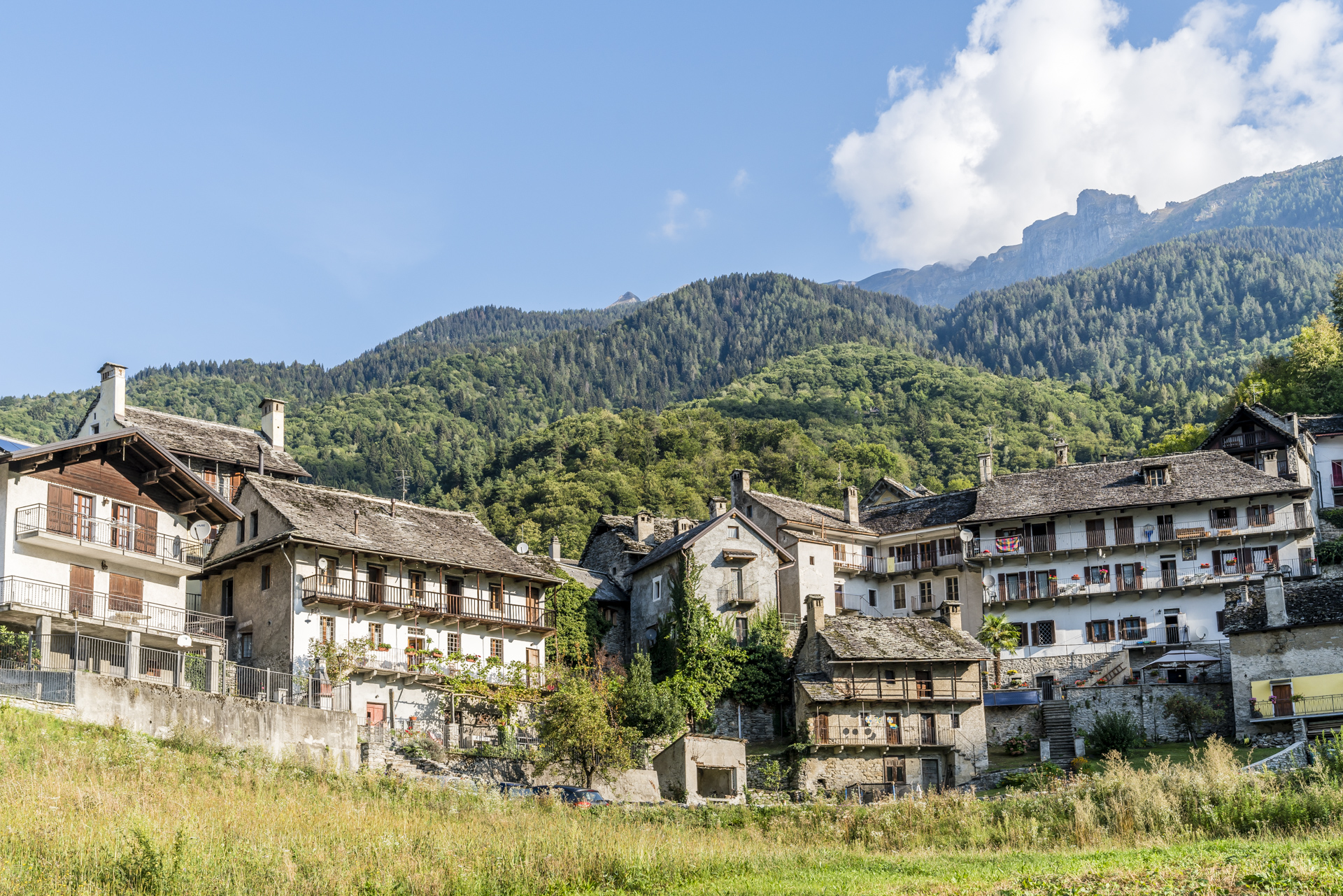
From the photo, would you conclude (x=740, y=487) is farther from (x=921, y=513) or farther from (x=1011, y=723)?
(x=1011, y=723)

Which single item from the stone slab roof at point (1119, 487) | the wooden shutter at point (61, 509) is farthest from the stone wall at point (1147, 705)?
the wooden shutter at point (61, 509)

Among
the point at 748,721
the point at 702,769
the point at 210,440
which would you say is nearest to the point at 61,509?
the point at 210,440

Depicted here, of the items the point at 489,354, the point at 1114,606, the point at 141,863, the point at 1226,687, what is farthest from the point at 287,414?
the point at 141,863

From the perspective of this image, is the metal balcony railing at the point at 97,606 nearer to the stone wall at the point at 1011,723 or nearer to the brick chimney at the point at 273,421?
the brick chimney at the point at 273,421

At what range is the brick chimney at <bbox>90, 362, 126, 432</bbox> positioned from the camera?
57.2m

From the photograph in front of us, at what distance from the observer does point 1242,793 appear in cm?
3134

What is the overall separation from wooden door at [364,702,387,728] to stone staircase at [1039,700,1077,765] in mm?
25325

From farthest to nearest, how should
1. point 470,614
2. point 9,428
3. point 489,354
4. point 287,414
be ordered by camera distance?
point 489,354 → point 287,414 → point 9,428 → point 470,614

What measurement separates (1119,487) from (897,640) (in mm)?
18224

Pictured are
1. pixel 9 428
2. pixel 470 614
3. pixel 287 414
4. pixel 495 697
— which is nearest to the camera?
pixel 495 697

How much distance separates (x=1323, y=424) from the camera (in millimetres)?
78062

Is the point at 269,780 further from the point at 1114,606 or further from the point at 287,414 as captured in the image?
the point at 287,414

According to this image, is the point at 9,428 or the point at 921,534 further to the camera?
the point at 9,428

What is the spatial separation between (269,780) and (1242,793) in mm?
23980
